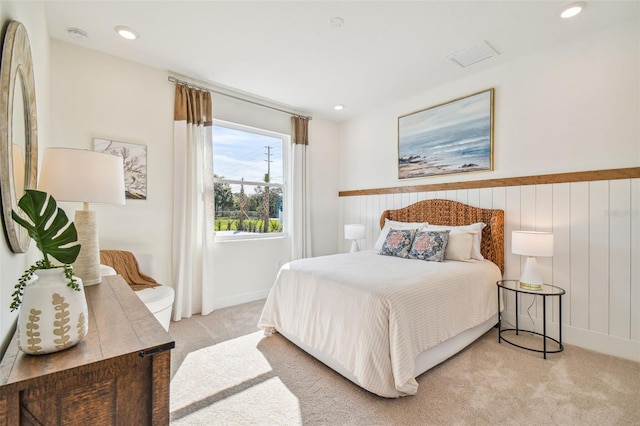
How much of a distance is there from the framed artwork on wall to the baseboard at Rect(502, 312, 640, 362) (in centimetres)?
406

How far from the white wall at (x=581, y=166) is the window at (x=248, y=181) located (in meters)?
2.56

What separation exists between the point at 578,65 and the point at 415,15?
62.6 inches

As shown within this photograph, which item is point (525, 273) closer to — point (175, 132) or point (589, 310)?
point (589, 310)

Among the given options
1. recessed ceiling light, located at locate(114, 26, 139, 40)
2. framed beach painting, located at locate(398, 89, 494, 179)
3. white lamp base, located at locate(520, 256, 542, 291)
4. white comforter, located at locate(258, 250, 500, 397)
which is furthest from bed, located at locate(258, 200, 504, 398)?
recessed ceiling light, located at locate(114, 26, 139, 40)

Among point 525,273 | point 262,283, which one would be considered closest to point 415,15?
point 525,273

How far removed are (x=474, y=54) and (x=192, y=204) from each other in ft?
10.7

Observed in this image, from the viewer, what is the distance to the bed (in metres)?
1.81

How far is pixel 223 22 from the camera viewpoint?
7.63 ft

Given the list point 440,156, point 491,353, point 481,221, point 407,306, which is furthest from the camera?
point 440,156

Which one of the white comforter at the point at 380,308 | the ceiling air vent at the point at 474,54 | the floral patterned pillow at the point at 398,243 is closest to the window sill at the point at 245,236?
the white comforter at the point at 380,308

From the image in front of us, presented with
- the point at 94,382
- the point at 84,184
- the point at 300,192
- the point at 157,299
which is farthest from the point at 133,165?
the point at 94,382

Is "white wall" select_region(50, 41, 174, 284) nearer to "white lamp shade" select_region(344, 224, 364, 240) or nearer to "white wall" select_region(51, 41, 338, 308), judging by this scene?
"white wall" select_region(51, 41, 338, 308)

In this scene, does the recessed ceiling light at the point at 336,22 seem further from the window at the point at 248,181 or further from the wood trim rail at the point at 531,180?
the wood trim rail at the point at 531,180

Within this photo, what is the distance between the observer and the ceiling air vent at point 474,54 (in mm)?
2686
